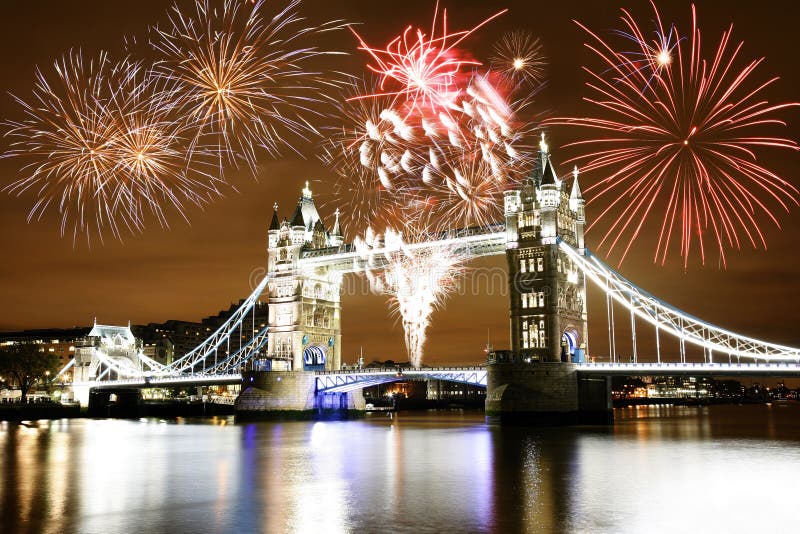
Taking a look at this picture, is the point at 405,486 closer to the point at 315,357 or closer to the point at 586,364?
the point at 586,364

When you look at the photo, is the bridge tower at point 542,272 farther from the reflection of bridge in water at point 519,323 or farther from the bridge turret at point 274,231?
the bridge turret at point 274,231

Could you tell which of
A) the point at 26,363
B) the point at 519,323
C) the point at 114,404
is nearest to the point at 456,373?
the point at 519,323

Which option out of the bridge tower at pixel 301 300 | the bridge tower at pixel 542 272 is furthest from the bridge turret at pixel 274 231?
the bridge tower at pixel 542 272

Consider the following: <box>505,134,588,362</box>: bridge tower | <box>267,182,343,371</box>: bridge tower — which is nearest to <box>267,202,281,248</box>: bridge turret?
<box>267,182,343,371</box>: bridge tower

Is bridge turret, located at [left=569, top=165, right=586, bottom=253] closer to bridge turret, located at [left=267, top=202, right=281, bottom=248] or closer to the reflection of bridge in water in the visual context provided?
the reflection of bridge in water

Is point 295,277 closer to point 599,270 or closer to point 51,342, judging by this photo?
point 599,270

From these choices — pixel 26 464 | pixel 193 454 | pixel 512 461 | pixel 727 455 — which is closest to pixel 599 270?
pixel 727 455
